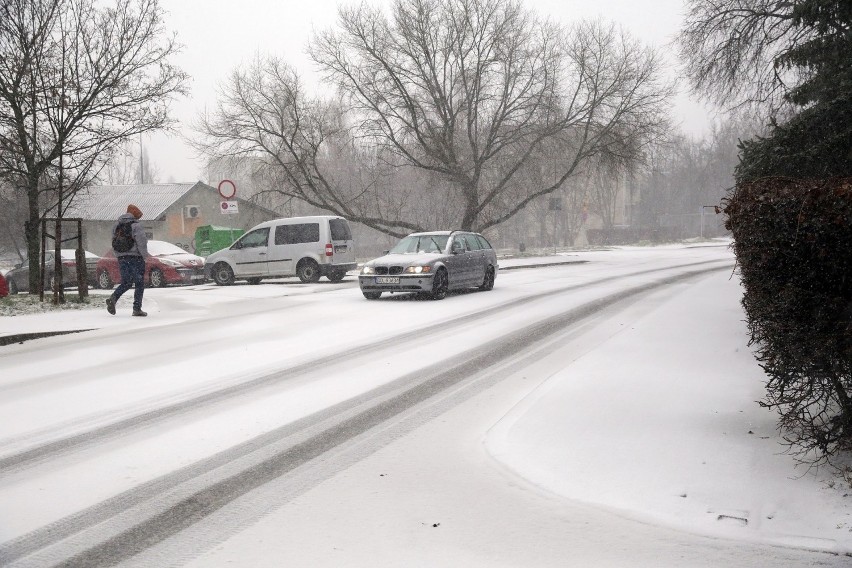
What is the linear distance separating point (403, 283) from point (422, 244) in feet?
5.61

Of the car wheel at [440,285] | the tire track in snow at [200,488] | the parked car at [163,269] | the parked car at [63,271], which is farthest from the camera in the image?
the parked car at [63,271]

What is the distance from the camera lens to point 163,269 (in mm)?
23797

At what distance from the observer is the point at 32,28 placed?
681 inches

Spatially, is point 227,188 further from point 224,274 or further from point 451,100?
point 451,100

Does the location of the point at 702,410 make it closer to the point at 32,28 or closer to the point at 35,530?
the point at 35,530

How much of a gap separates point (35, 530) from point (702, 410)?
15.6 ft

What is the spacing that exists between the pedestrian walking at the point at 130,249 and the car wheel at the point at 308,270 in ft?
29.2

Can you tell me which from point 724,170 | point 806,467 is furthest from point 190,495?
point 724,170

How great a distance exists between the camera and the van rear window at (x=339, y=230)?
73.3ft

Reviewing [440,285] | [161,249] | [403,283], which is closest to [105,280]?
[161,249]

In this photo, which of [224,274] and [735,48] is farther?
[224,274]

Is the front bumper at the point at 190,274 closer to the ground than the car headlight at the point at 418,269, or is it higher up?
closer to the ground

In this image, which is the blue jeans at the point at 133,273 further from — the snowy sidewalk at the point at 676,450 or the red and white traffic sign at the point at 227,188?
the red and white traffic sign at the point at 227,188

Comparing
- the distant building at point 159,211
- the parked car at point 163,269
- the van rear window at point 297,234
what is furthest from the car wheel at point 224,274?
the distant building at point 159,211
